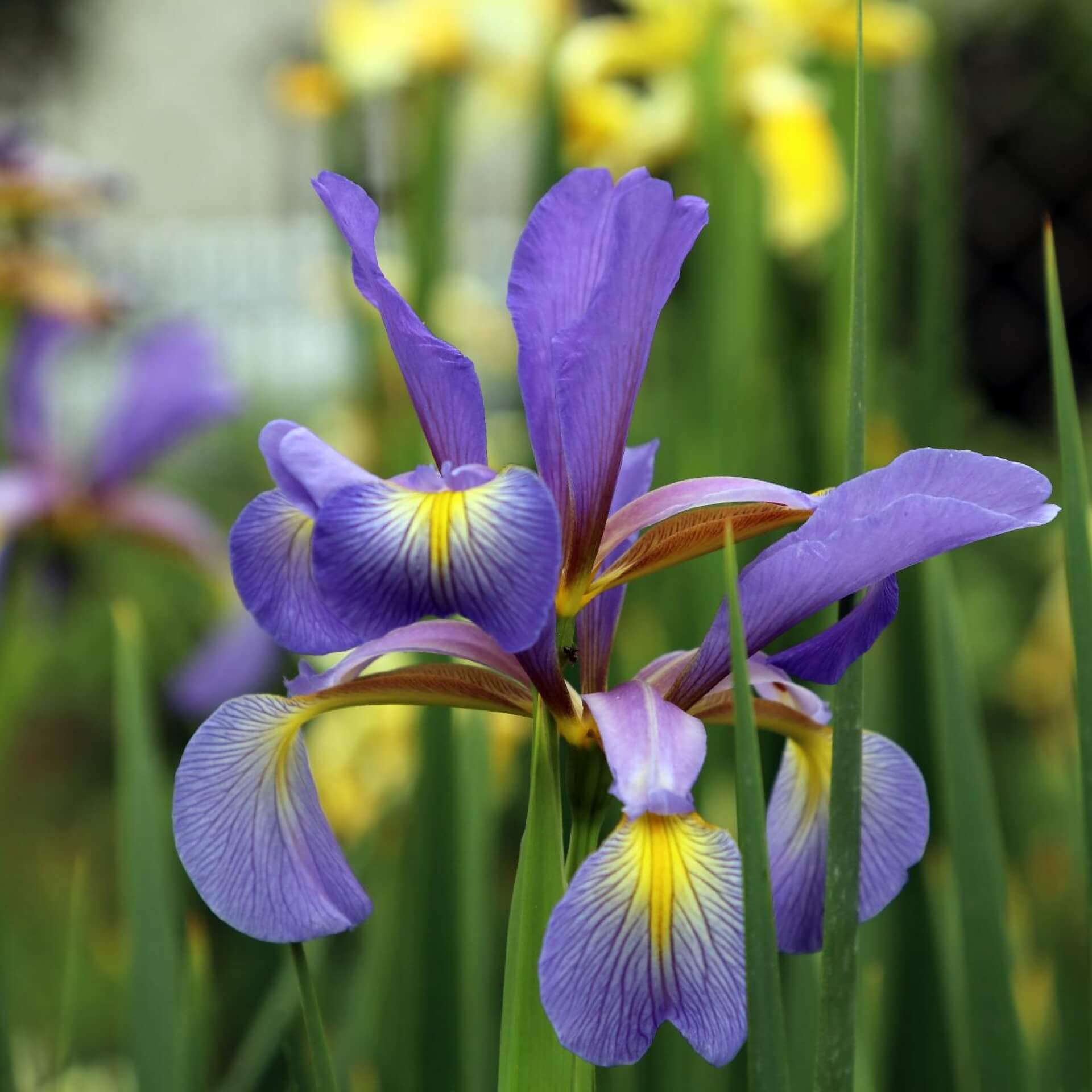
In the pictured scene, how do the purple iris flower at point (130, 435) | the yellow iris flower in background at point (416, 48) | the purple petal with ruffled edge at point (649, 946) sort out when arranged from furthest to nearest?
the yellow iris flower in background at point (416, 48) < the purple iris flower at point (130, 435) < the purple petal with ruffled edge at point (649, 946)

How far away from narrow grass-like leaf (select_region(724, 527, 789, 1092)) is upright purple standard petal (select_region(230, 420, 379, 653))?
123 millimetres

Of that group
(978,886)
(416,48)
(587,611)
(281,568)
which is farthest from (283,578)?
(416,48)

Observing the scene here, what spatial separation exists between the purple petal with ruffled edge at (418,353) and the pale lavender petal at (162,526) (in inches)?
35.7

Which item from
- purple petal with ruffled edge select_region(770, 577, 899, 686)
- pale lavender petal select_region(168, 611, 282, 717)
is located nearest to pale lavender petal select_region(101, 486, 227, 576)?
pale lavender petal select_region(168, 611, 282, 717)

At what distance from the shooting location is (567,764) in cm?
44

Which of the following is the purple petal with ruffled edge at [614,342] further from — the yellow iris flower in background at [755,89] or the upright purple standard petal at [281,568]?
the yellow iris flower in background at [755,89]

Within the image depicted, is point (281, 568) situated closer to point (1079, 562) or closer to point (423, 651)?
point (423, 651)

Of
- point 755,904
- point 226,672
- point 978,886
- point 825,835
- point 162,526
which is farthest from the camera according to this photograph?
point 162,526

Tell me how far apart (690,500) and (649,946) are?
0.15 metres

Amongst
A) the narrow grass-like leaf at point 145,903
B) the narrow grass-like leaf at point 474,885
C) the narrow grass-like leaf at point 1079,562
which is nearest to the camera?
the narrow grass-like leaf at point 1079,562


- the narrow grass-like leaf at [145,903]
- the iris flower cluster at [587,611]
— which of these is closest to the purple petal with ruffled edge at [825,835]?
the iris flower cluster at [587,611]

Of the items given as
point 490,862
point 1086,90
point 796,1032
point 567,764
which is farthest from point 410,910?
point 1086,90

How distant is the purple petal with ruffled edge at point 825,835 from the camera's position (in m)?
0.46

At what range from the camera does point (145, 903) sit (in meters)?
0.61
